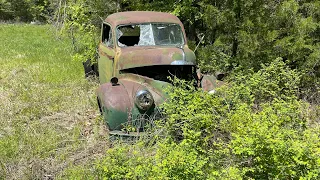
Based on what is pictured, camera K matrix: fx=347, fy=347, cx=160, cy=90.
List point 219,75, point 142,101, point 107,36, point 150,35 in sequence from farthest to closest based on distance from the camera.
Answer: point 107,36, point 150,35, point 219,75, point 142,101

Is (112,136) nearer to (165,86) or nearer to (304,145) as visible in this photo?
(165,86)

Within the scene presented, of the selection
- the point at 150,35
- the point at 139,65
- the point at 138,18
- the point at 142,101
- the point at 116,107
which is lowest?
the point at 116,107

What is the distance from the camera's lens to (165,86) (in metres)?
5.45

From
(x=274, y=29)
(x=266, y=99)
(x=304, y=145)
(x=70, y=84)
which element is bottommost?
(x=70, y=84)

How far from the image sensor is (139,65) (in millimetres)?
5832

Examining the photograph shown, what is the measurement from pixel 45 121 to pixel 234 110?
10.1ft

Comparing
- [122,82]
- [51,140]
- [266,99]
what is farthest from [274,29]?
[51,140]

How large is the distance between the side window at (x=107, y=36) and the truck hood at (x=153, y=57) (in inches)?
30.3

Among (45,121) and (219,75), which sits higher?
(219,75)

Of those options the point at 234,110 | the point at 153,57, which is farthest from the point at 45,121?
the point at 234,110

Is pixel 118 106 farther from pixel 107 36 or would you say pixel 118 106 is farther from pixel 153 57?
pixel 107 36

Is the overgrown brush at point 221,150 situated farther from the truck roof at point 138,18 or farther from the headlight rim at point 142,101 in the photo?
the truck roof at point 138,18

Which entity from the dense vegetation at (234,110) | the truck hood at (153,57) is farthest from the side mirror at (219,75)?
the truck hood at (153,57)

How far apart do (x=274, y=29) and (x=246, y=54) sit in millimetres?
724
